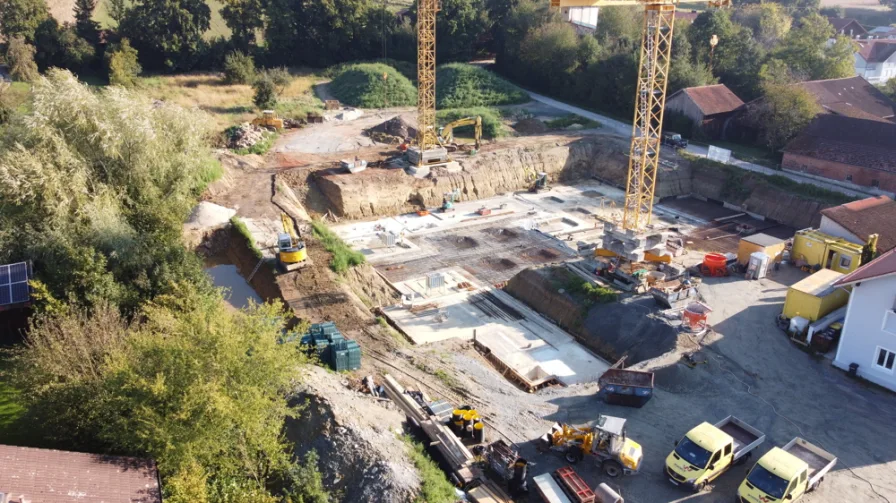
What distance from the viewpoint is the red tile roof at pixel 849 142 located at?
3975 cm

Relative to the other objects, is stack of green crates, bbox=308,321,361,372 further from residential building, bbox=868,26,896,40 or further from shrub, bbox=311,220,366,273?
residential building, bbox=868,26,896,40

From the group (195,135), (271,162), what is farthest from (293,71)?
(195,135)

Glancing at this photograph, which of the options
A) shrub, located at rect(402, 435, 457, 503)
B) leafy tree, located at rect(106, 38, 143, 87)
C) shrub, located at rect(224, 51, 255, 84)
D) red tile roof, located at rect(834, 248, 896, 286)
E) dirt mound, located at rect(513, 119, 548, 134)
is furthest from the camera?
shrub, located at rect(224, 51, 255, 84)

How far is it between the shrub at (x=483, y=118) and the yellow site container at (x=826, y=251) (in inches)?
980

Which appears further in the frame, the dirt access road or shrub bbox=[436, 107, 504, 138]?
shrub bbox=[436, 107, 504, 138]

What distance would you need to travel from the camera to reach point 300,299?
27.5 metres

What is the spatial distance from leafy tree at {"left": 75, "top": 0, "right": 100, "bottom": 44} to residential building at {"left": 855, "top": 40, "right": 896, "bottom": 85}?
251 feet

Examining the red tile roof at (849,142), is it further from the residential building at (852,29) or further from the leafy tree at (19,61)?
the leafy tree at (19,61)

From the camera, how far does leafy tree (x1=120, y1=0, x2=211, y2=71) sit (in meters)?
57.5

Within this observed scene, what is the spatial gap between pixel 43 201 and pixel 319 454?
1560 cm

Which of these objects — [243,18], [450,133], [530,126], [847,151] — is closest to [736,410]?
[847,151]

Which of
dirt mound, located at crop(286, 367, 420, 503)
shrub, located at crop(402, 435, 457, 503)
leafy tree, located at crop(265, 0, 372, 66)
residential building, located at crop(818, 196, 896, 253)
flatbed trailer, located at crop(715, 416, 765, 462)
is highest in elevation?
leafy tree, located at crop(265, 0, 372, 66)

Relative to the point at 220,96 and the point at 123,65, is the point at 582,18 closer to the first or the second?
the point at 220,96

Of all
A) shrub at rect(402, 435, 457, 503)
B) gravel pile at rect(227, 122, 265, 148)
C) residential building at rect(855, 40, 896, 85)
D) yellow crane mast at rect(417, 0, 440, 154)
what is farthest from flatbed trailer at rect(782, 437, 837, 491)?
residential building at rect(855, 40, 896, 85)
